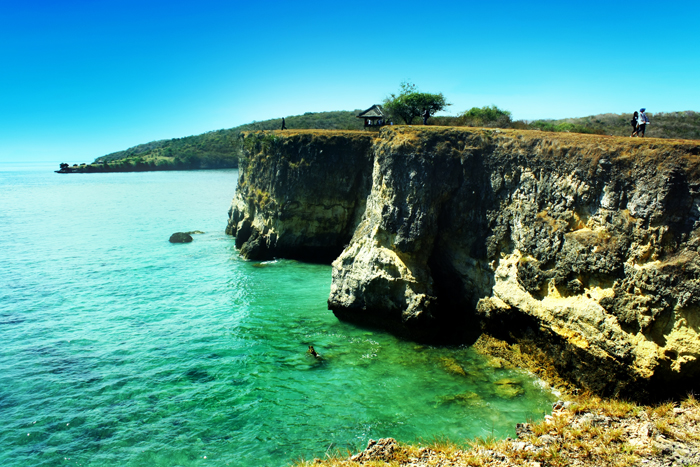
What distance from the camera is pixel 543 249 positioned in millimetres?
16016

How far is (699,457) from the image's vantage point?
31.7ft

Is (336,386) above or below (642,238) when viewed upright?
below

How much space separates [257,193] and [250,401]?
79.8ft

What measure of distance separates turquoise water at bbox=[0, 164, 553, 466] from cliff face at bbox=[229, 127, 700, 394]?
1.85 meters

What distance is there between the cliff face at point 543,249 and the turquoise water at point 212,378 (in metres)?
1.85

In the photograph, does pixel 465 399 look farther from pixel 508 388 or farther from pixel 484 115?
pixel 484 115

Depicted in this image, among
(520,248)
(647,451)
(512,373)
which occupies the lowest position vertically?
(512,373)

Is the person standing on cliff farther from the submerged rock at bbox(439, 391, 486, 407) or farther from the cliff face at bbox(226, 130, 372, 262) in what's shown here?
the cliff face at bbox(226, 130, 372, 262)

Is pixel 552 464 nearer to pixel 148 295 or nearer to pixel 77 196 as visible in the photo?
pixel 148 295

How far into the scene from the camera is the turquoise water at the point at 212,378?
1236 cm

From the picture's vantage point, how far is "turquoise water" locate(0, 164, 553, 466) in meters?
12.4

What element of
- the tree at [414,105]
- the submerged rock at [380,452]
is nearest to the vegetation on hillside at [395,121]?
the tree at [414,105]

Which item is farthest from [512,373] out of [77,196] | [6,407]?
[77,196]

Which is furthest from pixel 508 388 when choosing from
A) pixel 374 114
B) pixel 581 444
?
pixel 374 114
